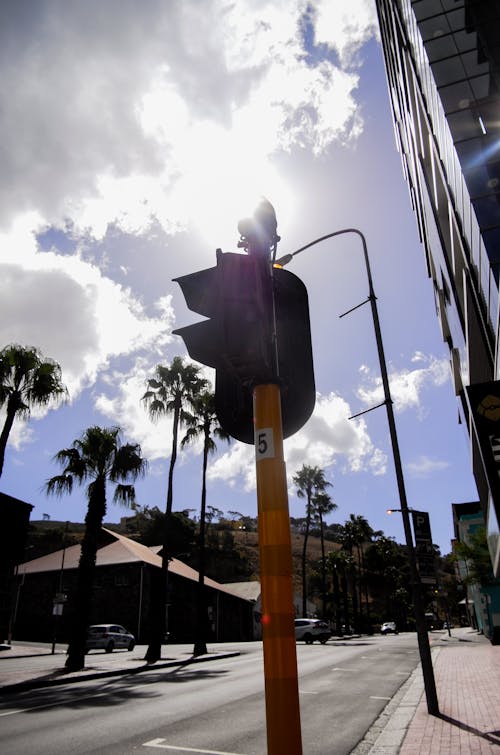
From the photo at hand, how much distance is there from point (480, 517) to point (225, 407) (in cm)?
4697

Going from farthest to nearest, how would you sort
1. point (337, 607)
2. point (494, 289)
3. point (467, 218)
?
point (337, 607) → point (467, 218) → point (494, 289)

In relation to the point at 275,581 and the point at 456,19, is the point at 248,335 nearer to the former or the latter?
the point at 275,581

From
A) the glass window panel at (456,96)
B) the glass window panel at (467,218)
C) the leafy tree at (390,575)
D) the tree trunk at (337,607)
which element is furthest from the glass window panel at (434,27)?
the leafy tree at (390,575)

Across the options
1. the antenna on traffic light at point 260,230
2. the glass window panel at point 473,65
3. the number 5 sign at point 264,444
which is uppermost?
the glass window panel at point 473,65

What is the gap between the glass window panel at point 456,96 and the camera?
1459cm

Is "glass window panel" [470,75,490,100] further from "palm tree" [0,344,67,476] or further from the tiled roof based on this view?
the tiled roof

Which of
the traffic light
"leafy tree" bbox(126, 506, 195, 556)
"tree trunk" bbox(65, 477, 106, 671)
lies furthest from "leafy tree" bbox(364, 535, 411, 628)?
the traffic light

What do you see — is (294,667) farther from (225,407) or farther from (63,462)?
(63,462)

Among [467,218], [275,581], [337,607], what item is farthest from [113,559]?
[275,581]

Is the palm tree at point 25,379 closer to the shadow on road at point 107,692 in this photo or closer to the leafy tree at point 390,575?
the shadow on road at point 107,692

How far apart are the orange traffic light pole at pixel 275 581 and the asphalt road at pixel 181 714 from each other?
645 cm

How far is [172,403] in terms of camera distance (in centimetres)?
2872

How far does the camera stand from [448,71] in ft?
50.8

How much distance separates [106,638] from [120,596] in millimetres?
10354
